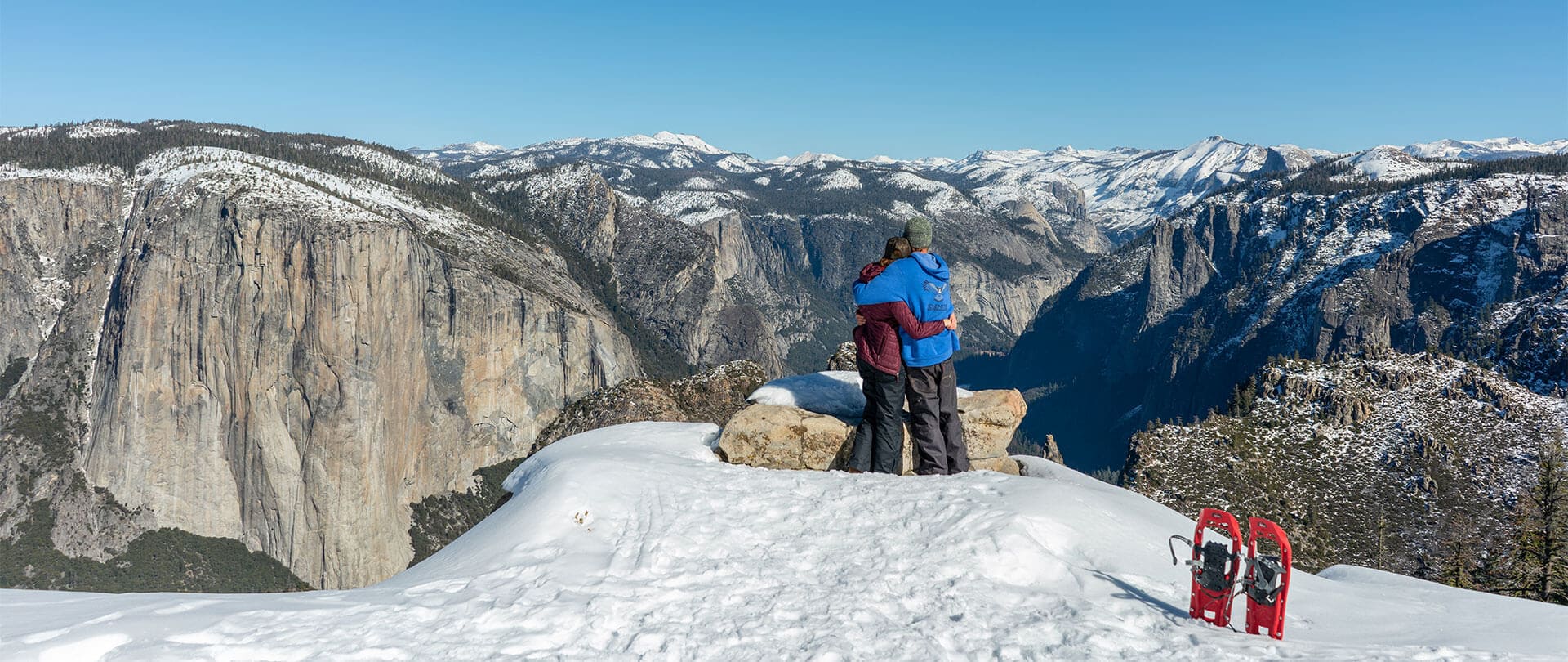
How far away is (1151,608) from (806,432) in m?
8.57

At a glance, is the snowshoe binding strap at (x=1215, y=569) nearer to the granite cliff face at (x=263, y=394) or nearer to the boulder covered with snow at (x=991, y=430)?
the boulder covered with snow at (x=991, y=430)

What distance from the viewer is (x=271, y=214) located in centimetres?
16412

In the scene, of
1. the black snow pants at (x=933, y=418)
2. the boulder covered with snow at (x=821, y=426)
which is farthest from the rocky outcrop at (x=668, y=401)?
the black snow pants at (x=933, y=418)

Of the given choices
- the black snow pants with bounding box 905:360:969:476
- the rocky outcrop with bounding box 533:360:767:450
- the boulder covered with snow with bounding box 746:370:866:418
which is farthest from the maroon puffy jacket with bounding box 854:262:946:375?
the rocky outcrop with bounding box 533:360:767:450

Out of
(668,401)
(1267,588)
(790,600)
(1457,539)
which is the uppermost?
(1267,588)

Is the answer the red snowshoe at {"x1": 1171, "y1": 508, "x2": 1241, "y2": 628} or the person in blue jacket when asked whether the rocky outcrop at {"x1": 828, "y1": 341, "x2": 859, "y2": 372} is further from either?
the red snowshoe at {"x1": 1171, "y1": 508, "x2": 1241, "y2": 628}

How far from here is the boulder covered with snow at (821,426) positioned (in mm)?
16438

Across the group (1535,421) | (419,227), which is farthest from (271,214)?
(1535,421)

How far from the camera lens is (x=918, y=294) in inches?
598

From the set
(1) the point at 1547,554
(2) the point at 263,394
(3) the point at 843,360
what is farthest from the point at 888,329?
(2) the point at 263,394

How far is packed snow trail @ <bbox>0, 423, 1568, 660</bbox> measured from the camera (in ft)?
25.6

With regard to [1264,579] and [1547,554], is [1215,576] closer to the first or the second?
[1264,579]

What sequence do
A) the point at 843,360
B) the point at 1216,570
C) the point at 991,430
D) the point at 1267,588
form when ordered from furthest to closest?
the point at 843,360 < the point at 991,430 < the point at 1216,570 < the point at 1267,588

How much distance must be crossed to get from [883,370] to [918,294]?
5.39 ft
